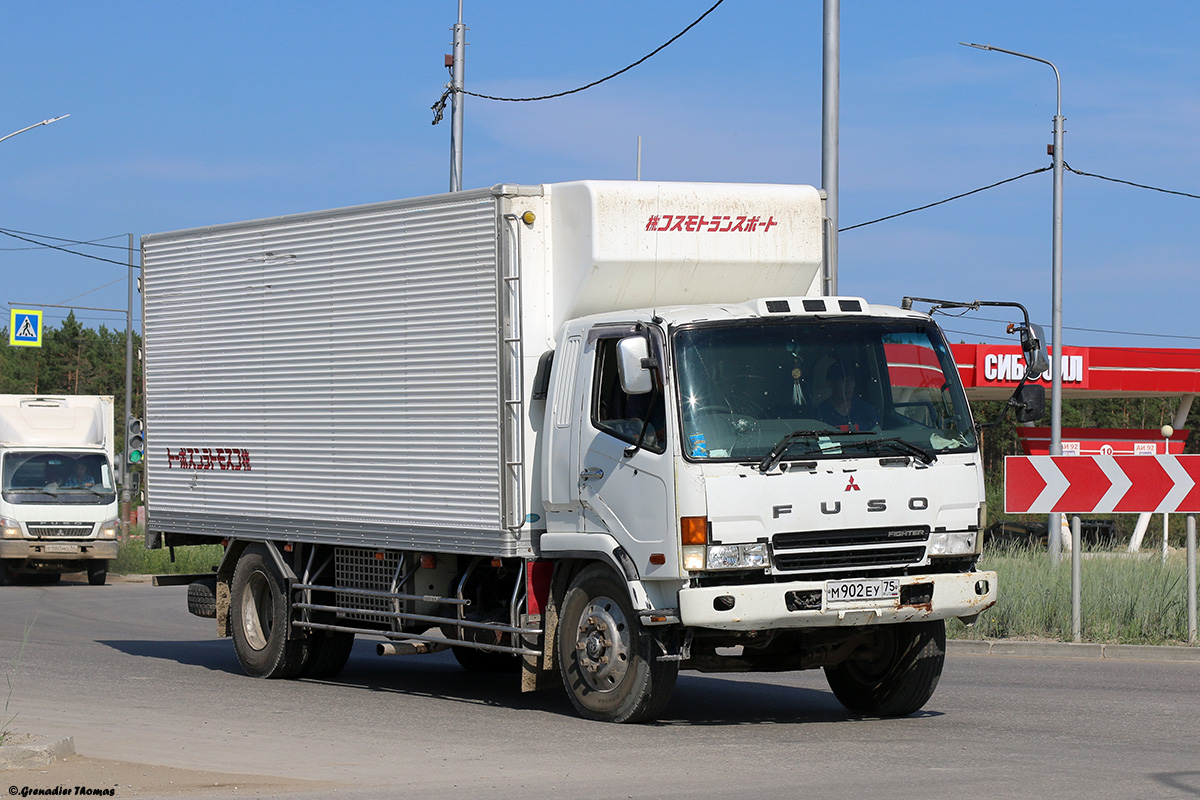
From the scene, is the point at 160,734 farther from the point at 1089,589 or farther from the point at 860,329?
the point at 1089,589

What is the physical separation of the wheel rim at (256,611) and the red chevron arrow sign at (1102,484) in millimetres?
6901

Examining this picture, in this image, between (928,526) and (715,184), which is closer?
(928,526)

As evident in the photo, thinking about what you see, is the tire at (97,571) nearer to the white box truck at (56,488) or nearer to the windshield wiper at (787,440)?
the white box truck at (56,488)

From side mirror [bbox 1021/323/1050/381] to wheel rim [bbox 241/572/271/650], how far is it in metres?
7.05

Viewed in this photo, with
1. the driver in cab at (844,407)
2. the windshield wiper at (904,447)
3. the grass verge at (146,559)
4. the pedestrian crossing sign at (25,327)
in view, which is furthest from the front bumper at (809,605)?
the pedestrian crossing sign at (25,327)

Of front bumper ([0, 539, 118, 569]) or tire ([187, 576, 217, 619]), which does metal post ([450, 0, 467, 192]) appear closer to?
front bumper ([0, 539, 118, 569])

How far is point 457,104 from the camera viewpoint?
1121 inches

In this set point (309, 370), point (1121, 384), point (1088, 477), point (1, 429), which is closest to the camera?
point (309, 370)

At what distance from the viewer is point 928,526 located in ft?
33.9

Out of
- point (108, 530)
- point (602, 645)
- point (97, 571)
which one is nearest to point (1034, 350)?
point (602, 645)

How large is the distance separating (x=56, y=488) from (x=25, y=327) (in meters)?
13.6

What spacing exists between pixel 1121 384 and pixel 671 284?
32502 mm

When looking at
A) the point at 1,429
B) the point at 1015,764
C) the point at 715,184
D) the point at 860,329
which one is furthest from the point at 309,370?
the point at 1,429

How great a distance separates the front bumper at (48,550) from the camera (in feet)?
99.6
